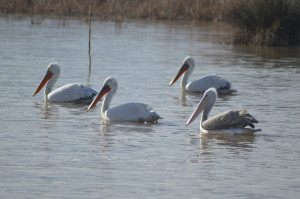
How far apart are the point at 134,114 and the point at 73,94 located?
1.65m

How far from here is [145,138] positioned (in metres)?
7.86

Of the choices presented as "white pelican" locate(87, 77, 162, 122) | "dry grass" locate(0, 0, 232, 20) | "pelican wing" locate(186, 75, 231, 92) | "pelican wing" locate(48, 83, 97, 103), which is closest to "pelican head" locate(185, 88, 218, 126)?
"white pelican" locate(87, 77, 162, 122)

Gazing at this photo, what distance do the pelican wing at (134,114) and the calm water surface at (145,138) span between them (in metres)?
0.10

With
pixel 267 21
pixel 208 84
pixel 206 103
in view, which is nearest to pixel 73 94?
pixel 206 103

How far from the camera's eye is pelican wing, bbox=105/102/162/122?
8.68 meters

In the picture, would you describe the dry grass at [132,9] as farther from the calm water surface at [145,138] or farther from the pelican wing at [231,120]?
the pelican wing at [231,120]

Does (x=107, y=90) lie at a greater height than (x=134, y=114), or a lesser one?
greater

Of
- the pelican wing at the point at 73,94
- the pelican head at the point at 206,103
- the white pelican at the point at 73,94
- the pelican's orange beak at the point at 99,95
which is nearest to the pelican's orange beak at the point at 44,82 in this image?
the white pelican at the point at 73,94

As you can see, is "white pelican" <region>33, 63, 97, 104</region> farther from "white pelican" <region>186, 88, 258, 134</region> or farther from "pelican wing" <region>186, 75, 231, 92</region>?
"white pelican" <region>186, 88, 258, 134</region>

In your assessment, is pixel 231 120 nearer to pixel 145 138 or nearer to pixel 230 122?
pixel 230 122

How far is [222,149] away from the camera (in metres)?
7.45

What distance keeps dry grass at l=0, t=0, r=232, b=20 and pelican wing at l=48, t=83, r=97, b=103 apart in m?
16.6

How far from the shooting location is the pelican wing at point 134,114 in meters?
8.68

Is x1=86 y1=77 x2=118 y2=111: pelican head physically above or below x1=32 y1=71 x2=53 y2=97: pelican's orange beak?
above
